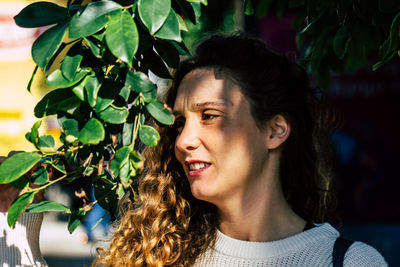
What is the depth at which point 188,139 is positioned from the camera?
1.99 metres

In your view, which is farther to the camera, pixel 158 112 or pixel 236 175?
pixel 236 175

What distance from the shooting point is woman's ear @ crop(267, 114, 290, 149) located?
213 centimetres

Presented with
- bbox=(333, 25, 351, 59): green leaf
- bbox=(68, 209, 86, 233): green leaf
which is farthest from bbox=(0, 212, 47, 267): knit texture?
bbox=(333, 25, 351, 59): green leaf

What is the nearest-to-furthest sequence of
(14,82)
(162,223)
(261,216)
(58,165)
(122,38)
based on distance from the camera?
(122,38) < (58,165) < (261,216) < (162,223) < (14,82)

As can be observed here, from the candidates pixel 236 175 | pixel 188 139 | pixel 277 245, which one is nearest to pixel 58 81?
pixel 188 139

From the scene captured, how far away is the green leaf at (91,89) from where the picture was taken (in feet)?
4.78

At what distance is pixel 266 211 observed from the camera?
212 centimetres

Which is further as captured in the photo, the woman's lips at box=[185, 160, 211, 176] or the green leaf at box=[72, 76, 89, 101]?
the woman's lips at box=[185, 160, 211, 176]

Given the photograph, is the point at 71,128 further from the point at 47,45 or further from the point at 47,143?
the point at 47,45

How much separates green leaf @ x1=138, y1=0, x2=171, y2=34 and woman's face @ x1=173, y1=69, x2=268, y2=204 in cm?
70

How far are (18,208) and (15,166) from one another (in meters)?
0.13

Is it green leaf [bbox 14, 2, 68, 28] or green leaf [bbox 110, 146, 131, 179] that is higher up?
green leaf [bbox 14, 2, 68, 28]

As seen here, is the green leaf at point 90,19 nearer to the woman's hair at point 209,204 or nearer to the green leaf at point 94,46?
the green leaf at point 94,46

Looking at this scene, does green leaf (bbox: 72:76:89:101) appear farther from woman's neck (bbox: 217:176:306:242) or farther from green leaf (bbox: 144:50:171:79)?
woman's neck (bbox: 217:176:306:242)
